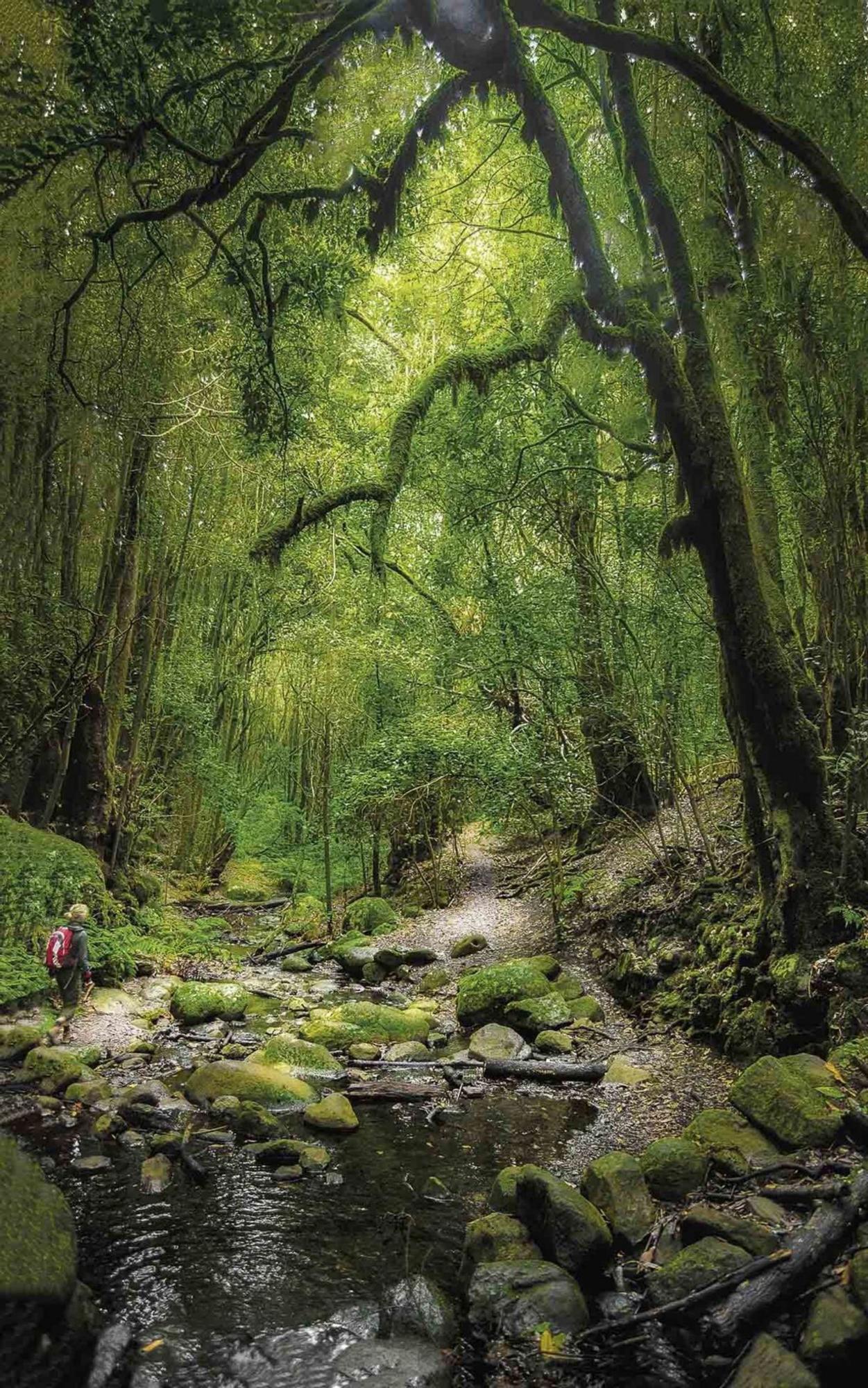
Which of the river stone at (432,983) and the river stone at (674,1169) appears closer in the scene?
the river stone at (674,1169)

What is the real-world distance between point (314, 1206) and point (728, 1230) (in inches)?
78.1

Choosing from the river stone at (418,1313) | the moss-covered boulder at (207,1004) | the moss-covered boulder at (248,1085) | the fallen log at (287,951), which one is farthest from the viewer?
the fallen log at (287,951)

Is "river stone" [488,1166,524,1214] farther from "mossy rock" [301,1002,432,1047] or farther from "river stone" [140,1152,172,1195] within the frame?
"mossy rock" [301,1002,432,1047]

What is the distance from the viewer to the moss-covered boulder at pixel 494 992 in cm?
695

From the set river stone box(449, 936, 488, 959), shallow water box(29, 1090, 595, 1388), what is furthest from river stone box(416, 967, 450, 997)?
shallow water box(29, 1090, 595, 1388)

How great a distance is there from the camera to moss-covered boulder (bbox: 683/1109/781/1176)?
356 cm

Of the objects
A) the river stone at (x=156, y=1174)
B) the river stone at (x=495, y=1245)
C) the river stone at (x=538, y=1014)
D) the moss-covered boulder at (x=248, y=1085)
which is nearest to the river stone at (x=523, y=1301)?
the river stone at (x=495, y=1245)

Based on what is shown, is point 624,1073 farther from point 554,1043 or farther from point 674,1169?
point 674,1169

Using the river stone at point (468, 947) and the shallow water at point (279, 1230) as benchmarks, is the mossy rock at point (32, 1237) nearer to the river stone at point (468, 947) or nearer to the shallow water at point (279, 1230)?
the shallow water at point (279, 1230)

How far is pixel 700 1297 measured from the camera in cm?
269

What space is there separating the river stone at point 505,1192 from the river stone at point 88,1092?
276cm

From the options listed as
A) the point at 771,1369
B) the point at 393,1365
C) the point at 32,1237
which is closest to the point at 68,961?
the point at 32,1237

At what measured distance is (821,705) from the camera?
5473mm

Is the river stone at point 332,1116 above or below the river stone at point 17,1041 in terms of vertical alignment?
below
